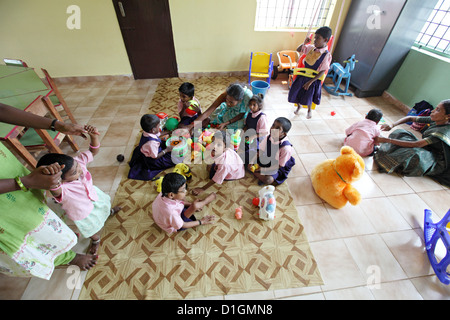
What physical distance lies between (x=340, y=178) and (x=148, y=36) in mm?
4523

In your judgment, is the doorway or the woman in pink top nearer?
the woman in pink top

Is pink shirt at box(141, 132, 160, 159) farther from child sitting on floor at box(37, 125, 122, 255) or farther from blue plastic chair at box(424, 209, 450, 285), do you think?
blue plastic chair at box(424, 209, 450, 285)

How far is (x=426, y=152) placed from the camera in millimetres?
2504

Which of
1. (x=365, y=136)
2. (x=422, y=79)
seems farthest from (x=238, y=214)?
(x=422, y=79)

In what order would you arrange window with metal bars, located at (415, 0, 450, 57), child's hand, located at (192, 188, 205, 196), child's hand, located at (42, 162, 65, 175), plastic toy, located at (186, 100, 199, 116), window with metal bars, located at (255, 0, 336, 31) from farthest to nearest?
window with metal bars, located at (255, 0, 336, 31) → window with metal bars, located at (415, 0, 450, 57) → plastic toy, located at (186, 100, 199, 116) → child's hand, located at (192, 188, 205, 196) → child's hand, located at (42, 162, 65, 175)

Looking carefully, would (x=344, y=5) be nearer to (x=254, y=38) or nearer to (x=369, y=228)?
(x=254, y=38)

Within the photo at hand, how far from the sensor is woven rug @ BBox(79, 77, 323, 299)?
1.70m

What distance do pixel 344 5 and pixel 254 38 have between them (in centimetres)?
191

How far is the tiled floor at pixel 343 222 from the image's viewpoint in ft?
5.56

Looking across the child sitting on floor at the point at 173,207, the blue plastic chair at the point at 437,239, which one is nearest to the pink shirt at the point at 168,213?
the child sitting on floor at the point at 173,207

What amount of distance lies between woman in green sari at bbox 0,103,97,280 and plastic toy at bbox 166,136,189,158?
4.10 feet

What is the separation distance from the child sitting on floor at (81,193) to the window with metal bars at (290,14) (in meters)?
4.39

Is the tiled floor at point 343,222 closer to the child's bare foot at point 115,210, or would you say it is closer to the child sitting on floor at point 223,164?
the child's bare foot at point 115,210

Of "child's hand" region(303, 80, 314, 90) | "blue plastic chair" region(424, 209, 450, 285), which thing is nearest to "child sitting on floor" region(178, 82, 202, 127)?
"child's hand" region(303, 80, 314, 90)
